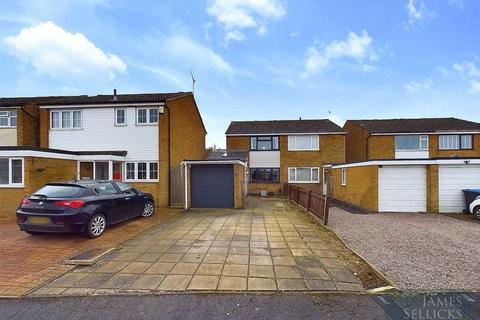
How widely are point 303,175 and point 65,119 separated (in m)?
17.2

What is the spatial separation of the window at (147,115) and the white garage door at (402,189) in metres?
11.5

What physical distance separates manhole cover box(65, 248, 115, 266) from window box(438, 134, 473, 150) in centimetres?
2576

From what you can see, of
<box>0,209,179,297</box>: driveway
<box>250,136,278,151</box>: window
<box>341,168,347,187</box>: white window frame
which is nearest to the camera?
<box>0,209,179,297</box>: driveway

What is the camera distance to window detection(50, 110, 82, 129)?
1491cm

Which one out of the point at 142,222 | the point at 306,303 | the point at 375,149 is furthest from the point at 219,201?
the point at 375,149

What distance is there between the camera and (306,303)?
3.77 metres

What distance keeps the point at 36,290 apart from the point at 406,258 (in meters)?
6.85

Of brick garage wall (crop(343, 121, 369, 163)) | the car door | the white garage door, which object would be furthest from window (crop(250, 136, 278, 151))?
the car door

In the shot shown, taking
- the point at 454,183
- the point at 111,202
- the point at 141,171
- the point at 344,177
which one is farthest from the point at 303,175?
the point at 111,202

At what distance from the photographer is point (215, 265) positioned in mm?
5203

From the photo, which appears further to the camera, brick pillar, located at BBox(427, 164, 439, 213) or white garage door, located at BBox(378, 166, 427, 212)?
white garage door, located at BBox(378, 166, 427, 212)

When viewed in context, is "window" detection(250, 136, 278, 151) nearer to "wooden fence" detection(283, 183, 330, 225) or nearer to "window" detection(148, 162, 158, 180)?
"wooden fence" detection(283, 183, 330, 225)

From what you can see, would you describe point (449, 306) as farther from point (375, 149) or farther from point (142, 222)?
point (375, 149)

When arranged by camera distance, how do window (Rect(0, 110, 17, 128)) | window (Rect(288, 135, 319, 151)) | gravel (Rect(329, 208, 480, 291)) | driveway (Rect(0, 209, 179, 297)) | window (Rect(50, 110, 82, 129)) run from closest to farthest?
driveway (Rect(0, 209, 179, 297)) < gravel (Rect(329, 208, 480, 291)) < window (Rect(50, 110, 82, 129)) < window (Rect(0, 110, 17, 128)) < window (Rect(288, 135, 319, 151))
